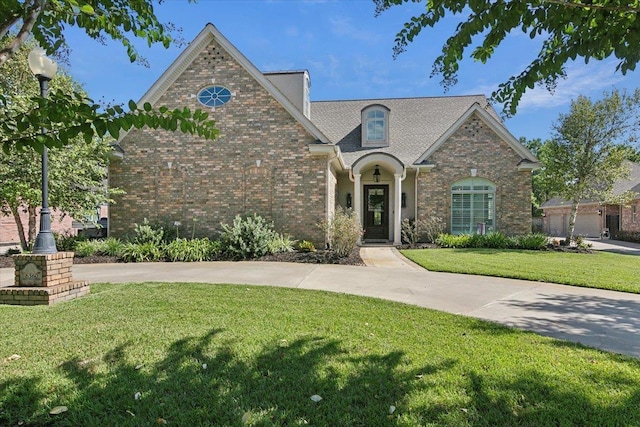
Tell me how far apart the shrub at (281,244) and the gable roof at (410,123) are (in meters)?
5.46

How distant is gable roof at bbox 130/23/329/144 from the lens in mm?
12742

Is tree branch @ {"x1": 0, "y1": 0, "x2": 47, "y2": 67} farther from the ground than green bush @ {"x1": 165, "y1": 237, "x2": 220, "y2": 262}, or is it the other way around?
tree branch @ {"x1": 0, "y1": 0, "x2": 47, "y2": 67}

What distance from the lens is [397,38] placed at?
374 centimetres

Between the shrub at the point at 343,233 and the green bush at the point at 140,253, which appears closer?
the shrub at the point at 343,233

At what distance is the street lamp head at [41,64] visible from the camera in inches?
203

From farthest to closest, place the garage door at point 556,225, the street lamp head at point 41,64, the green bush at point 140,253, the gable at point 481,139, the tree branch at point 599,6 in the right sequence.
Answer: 1. the garage door at point 556,225
2. the gable at point 481,139
3. the green bush at point 140,253
4. the street lamp head at point 41,64
5. the tree branch at point 599,6

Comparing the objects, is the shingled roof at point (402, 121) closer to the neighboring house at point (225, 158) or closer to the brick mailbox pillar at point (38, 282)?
the neighboring house at point (225, 158)

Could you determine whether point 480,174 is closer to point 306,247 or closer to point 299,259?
point 306,247

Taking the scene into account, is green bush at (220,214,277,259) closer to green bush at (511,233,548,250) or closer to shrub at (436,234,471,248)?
shrub at (436,234,471,248)

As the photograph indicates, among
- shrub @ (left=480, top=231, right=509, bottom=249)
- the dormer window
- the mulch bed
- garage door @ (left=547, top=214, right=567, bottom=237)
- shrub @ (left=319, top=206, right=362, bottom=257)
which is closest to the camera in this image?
the mulch bed

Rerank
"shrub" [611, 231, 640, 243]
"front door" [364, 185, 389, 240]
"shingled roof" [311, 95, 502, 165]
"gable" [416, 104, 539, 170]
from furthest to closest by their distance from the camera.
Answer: "shrub" [611, 231, 640, 243]
"shingled roof" [311, 95, 502, 165]
"front door" [364, 185, 389, 240]
"gable" [416, 104, 539, 170]

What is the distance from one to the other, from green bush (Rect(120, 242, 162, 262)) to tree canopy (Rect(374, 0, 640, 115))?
33.5ft

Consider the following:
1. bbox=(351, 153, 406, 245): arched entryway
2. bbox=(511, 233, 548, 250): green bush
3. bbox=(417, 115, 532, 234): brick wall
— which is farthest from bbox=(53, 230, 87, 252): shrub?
bbox=(511, 233, 548, 250): green bush

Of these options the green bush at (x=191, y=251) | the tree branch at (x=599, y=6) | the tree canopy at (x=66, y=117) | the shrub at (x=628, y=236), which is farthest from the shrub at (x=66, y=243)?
the shrub at (x=628, y=236)
